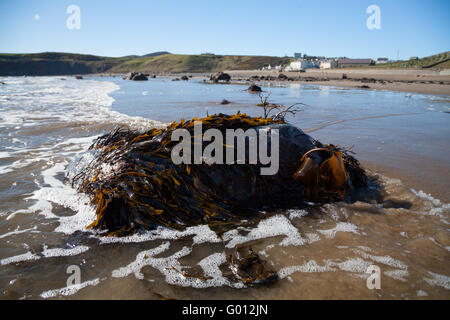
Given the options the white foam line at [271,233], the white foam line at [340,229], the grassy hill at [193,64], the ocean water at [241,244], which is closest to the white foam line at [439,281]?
the ocean water at [241,244]

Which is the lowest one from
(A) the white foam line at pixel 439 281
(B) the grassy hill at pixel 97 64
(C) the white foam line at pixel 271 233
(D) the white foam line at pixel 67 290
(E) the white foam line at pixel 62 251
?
(D) the white foam line at pixel 67 290

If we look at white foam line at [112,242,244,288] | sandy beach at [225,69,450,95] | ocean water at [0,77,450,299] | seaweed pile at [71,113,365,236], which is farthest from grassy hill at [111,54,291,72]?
white foam line at [112,242,244,288]

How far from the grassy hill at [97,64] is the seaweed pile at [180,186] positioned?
89.3m

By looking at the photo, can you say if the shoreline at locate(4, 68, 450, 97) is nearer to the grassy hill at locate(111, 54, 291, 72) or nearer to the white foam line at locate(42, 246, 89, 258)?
the white foam line at locate(42, 246, 89, 258)

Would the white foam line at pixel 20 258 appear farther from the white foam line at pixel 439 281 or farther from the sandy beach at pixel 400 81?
the sandy beach at pixel 400 81

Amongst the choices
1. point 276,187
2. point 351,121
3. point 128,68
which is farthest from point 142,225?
point 128,68

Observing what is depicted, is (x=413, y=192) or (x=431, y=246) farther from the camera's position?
(x=413, y=192)

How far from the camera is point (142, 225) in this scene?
2602 mm

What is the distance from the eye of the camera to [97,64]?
102250 millimetres

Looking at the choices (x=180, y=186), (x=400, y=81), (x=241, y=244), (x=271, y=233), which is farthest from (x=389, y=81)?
(x=241, y=244)

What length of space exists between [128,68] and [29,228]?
111011 mm

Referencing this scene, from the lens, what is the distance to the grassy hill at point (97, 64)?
8444cm

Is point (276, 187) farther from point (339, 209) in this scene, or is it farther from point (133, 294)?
point (133, 294)

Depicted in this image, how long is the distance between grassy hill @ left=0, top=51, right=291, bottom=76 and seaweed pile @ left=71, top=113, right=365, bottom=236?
8926 centimetres
